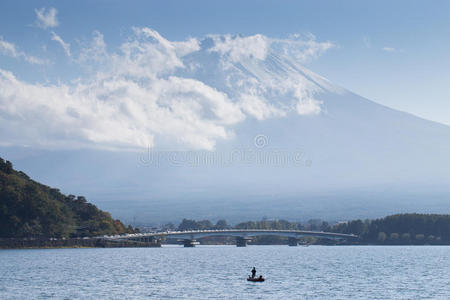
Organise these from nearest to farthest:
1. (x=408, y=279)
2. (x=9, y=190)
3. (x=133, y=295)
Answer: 1. (x=133, y=295)
2. (x=408, y=279)
3. (x=9, y=190)

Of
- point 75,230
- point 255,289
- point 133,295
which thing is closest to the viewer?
point 133,295

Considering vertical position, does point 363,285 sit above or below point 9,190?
below

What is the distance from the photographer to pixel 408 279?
81.4m

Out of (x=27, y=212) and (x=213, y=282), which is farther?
(x=27, y=212)

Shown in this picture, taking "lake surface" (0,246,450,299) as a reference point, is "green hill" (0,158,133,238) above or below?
above

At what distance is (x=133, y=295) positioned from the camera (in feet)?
209

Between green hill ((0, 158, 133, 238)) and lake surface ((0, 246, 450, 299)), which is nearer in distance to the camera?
lake surface ((0, 246, 450, 299))

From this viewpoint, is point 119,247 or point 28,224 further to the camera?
point 119,247

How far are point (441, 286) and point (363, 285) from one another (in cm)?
789

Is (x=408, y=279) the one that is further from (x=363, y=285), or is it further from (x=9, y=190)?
(x=9, y=190)

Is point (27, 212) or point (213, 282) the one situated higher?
point (27, 212)

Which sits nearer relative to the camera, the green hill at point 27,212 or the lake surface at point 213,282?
the lake surface at point 213,282

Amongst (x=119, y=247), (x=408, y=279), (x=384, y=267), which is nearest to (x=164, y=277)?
(x=408, y=279)

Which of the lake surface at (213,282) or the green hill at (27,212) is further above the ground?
the green hill at (27,212)
